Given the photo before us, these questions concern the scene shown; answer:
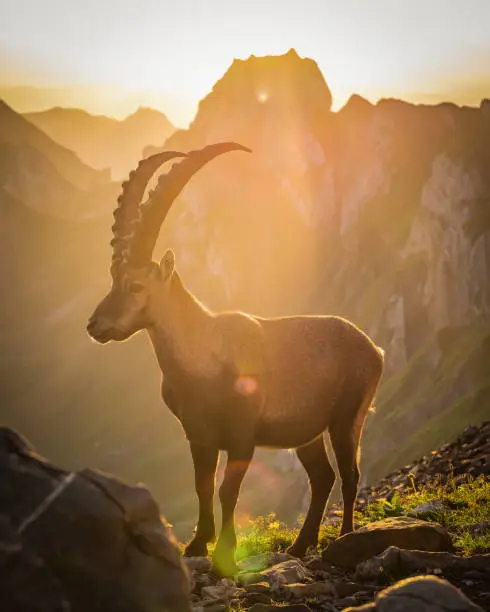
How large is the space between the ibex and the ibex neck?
0.01 metres

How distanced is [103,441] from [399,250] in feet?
329

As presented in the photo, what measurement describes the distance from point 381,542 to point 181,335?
3984mm

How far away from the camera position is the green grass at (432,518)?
9.69m

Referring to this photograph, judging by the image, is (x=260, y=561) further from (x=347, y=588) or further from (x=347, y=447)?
(x=347, y=447)

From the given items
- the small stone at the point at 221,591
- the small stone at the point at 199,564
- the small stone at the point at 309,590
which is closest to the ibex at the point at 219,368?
the small stone at the point at 199,564

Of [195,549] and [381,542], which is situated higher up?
[381,542]

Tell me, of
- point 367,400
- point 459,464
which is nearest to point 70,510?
point 367,400

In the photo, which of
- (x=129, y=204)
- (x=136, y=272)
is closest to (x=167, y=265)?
(x=136, y=272)

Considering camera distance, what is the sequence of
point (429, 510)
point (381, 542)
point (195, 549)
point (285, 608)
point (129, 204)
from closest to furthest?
point (285, 608) < point (381, 542) < point (195, 549) < point (129, 204) < point (429, 510)

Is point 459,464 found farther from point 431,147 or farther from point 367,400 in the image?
point 431,147

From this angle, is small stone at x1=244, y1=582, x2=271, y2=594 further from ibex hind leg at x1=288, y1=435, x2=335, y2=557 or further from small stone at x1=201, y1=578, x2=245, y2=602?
ibex hind leg at x1=288, y1=435, x2=335, y2=557

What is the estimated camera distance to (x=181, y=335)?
998 cm

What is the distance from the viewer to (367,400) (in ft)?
38.8

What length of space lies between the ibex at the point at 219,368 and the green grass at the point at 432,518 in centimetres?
69
